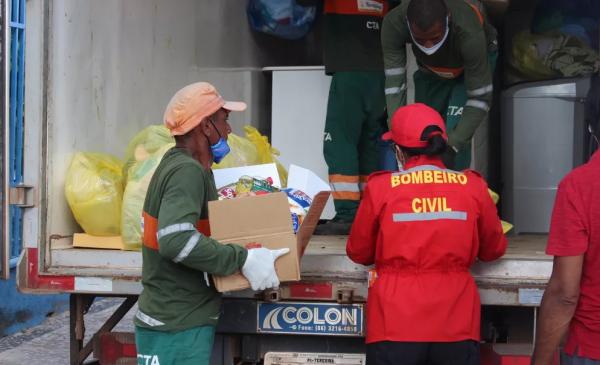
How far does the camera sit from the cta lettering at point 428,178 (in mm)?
3113

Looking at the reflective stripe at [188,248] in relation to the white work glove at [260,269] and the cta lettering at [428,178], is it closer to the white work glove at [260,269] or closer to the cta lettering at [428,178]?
the white work glove at [260,269]

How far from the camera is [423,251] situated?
3043mm

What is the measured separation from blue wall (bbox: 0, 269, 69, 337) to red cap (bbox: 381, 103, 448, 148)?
418cm

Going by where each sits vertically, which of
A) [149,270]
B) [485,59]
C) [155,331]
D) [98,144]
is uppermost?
[485,59]

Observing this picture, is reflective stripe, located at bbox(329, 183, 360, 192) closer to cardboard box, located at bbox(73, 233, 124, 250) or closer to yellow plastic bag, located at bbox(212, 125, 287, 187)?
yellow plastic bag, located at bbox(212, 125, 287, 187)

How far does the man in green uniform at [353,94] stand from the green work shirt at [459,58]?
589 mm

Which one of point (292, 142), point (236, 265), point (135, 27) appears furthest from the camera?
point (292, 142)

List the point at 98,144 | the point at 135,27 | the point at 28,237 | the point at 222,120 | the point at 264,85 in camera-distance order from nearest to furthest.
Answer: the point at 222,120 → the point at 28,237 → the point at 98,144 → the point at 135,27 → the point at 264,85

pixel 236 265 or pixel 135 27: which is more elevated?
pixel 135 27

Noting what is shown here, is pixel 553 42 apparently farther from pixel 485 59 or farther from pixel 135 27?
pixel 135 27

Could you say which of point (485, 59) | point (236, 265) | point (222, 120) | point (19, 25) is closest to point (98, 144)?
point (222, 120)

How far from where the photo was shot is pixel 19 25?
6.71 metres

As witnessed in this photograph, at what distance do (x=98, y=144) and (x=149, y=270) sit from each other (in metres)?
1.23

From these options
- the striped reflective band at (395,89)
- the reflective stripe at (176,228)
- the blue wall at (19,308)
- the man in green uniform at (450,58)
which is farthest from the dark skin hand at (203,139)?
the blue wall at (19,308)
